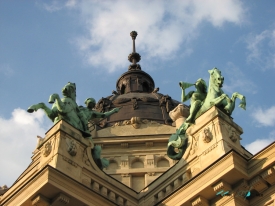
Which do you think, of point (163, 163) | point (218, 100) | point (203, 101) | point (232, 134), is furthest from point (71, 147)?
point (163, 163)

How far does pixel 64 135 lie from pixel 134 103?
17471 millimetres

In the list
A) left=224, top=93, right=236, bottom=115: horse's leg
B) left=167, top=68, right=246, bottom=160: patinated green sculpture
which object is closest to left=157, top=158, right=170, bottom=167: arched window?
left=167, top=68, right=246, bottom=160: patinated green sculpture

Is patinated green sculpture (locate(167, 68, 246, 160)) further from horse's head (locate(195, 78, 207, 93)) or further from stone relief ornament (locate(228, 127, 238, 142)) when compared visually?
stone relief ornament (locate(228, 127, 238, 142))

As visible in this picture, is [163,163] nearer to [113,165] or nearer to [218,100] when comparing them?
[113,165]

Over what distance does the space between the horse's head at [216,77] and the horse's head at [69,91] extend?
5.21m

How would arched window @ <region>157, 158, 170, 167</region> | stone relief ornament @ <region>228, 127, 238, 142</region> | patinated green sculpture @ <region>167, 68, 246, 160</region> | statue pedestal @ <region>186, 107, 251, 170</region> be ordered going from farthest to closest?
arched window @ <region>157, 158, 170, 167</region>
patinated green sculpture @ <region>167, 68, 246, 160</region>
stone relief ornament @ <region>228, 127, 238, 142</region>
statue pedestal @ <region>186, 107, 251, 170</region>

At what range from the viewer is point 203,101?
21109 mm

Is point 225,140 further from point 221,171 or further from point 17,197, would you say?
point 17,197

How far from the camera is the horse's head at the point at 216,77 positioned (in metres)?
20.8

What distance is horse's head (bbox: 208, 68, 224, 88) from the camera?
20.8m

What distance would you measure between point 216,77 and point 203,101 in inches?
37.6

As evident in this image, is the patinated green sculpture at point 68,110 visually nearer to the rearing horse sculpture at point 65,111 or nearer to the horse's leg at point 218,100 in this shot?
the rearing horse sculpture at point 65,111

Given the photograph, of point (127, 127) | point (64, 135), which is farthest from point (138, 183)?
point (64, 135)

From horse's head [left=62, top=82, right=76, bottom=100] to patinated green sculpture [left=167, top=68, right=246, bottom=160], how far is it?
4.05 metres
